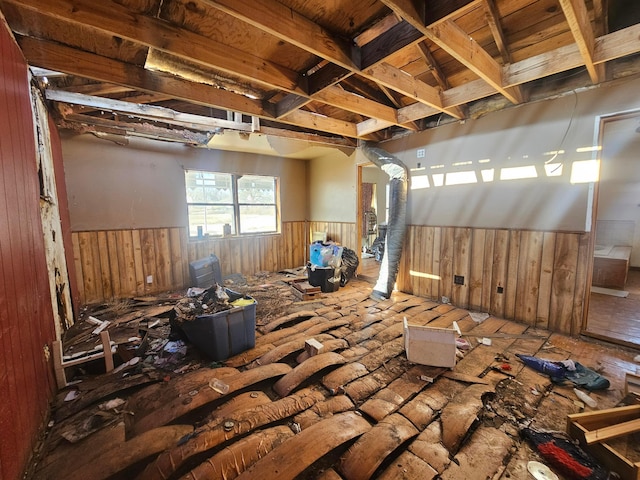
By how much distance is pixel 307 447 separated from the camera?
1.40 m

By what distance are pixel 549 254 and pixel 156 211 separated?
559 cm

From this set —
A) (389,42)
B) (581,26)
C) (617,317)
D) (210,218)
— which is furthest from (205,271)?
(617,317)

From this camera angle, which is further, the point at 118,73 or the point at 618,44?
the point at 118,73

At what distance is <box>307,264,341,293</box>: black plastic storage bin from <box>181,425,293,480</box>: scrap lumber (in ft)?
8.85

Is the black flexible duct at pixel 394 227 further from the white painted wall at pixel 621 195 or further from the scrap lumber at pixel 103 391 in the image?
the white painted wall at pixel 621 195

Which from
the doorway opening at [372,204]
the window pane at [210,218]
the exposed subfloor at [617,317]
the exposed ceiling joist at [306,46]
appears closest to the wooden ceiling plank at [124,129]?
the exposed ceiling joist at [306,46]

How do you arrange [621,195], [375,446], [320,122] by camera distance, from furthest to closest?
[621,195], [320,122], [375,446]

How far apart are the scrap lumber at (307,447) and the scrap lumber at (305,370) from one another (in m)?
0.41

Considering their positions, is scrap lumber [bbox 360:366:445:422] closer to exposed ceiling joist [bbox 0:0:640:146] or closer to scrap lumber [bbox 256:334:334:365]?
scrap lumber [bbox 256:334:334:365]

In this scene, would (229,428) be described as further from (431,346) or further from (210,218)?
(210,218)

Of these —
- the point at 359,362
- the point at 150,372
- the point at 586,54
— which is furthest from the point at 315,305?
the point at 586,54

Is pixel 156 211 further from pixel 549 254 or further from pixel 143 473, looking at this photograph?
pixel 549 254

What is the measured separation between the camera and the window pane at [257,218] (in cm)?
549

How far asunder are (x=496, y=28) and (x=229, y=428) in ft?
11.0
